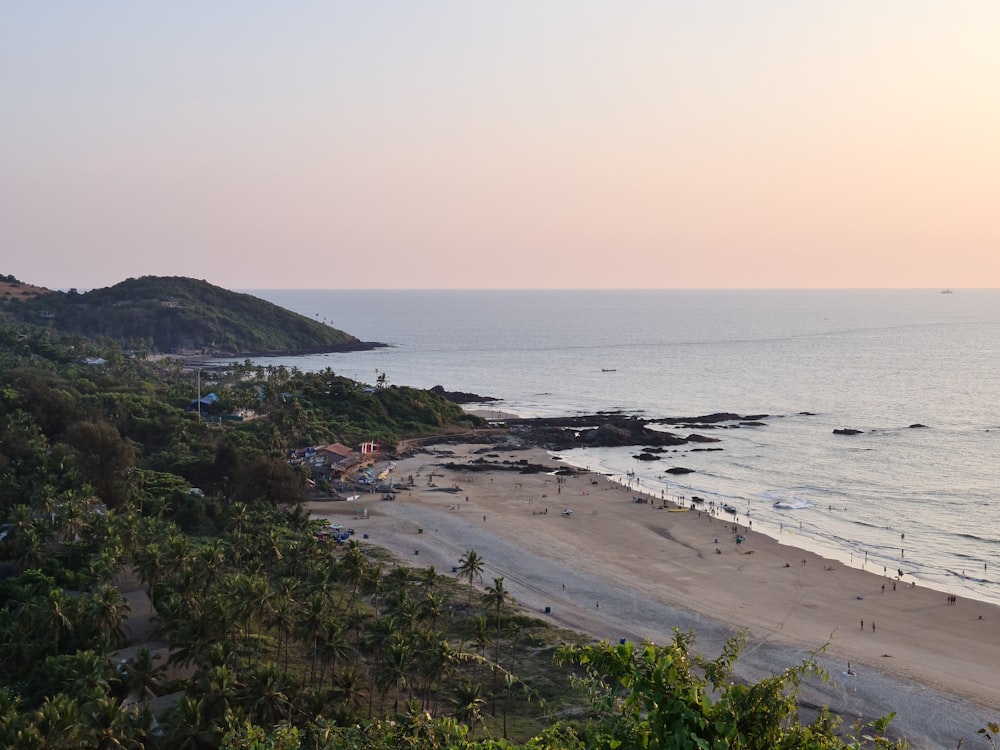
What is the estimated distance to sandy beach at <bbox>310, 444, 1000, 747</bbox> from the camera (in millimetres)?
41188

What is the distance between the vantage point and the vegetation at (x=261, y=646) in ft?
31.7

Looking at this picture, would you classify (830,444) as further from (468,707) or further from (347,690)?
(347,690)

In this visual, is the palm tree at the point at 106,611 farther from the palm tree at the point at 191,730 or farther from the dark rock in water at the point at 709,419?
the dark rock in water at the point at 709,419

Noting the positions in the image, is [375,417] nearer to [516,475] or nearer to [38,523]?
[516,475]

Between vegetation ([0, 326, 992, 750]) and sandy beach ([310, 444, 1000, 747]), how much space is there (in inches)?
145

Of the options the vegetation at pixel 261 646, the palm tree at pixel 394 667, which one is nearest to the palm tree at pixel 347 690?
the vegetation at pixel 261 646

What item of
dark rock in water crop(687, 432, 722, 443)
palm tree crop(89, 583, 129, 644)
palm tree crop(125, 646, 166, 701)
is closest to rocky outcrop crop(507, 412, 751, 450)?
dark rock in water crop(687, 432, 722, 443)

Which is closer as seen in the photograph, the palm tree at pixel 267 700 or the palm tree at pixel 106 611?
the palm tree at pixel 267 700

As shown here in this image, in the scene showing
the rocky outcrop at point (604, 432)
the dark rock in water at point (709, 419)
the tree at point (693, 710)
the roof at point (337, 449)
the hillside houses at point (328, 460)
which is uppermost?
the tree at point (693, 710)

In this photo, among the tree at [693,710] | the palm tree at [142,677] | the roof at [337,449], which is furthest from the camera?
the roof at [337,449]

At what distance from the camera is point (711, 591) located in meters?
55.3

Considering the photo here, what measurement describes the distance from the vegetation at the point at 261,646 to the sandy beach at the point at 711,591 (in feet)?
12.1

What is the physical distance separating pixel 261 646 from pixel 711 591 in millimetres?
30819

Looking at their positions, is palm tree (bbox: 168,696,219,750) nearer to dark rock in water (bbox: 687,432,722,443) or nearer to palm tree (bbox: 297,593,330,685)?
palm tree (bbox: 297,593,330,685)
